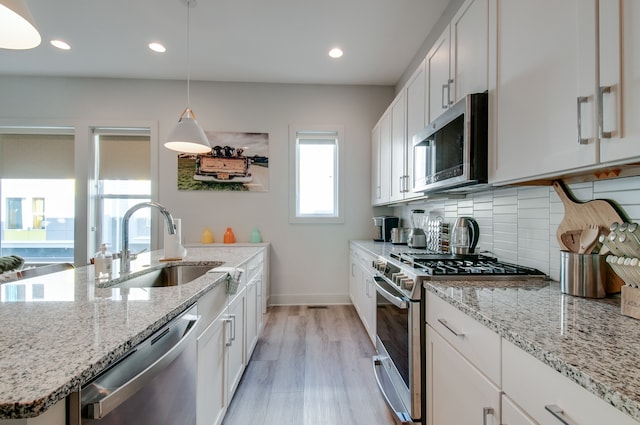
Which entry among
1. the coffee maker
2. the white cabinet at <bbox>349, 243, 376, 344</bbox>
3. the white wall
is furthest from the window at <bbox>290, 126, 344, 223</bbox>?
the white cabinet at <bbox>349, 243, 376, 344</bbox>

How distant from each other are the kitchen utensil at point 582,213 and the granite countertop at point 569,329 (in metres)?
0.27

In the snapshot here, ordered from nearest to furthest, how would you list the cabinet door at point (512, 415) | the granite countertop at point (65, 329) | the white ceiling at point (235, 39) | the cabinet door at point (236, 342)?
1. the granite countertop at point (65, 329)
2. the cabinet door at point (512, 415)
3. the cabinet door at point (236, 342)
4. the white ceiling at point (235, 39)

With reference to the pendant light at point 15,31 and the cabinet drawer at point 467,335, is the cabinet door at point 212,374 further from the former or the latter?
the pendant light at point 15,31

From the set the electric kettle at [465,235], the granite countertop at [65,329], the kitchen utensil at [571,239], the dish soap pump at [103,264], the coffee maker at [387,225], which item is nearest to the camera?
the granite countertop at [65,329]

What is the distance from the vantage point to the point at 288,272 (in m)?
3.69

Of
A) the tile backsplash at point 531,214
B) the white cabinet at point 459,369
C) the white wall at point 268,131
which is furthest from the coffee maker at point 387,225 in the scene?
the white cabinet at point 459,369

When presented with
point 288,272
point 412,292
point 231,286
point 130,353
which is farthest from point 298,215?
point 130,353

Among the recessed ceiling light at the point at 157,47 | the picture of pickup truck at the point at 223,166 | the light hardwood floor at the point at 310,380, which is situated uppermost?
the recessed ceiling light at the point at 157,47

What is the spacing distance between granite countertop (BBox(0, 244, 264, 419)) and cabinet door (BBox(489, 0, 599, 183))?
1.41 metres

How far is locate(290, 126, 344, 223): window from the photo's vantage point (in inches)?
148

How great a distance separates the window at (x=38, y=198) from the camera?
11.7 feet

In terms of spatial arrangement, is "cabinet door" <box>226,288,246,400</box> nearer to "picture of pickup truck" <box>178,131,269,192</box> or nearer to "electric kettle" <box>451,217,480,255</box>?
"electric kettle" <box>451,217,480,255</box>

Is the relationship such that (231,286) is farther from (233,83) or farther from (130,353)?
(233,83)

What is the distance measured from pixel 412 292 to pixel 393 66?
290cm
